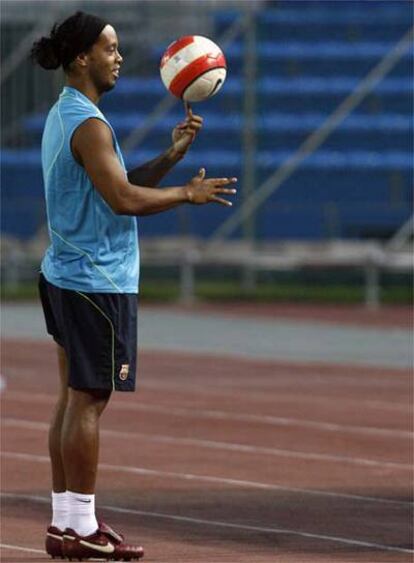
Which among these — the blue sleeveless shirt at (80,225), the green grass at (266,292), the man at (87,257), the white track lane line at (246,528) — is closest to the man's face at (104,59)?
the man at (87,257)

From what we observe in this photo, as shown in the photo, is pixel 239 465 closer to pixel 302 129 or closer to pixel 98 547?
pixel 98 547

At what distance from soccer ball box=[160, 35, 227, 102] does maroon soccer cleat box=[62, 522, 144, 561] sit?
5.50 ft

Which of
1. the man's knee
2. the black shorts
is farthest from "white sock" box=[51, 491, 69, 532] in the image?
the black shorts

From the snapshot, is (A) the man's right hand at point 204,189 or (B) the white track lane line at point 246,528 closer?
(A) the man's right hand at point 204,189

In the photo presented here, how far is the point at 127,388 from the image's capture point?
289 inches

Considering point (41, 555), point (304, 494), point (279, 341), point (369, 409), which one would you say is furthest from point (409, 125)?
point (41, 555)

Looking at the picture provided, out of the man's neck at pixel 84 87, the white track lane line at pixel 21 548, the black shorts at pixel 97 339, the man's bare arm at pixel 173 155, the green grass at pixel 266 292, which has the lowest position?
the white track lane line at pixel 21 548

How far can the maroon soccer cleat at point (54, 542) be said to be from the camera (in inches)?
294

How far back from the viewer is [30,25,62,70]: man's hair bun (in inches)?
294

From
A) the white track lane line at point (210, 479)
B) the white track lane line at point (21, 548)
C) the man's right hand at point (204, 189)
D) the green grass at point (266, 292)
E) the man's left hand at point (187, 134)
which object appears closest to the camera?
the man's right hand at point (204, 189)

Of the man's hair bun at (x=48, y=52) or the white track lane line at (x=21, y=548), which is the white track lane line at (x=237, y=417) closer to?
the white track lane line at (x=21, y=548)

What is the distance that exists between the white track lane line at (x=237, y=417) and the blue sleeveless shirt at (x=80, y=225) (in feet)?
19.2

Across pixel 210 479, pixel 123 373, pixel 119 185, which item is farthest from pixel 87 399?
pixel 210 479

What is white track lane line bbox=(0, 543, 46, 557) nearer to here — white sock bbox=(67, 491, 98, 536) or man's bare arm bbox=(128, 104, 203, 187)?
white sock bbox=(67, 491, 98, 536)
